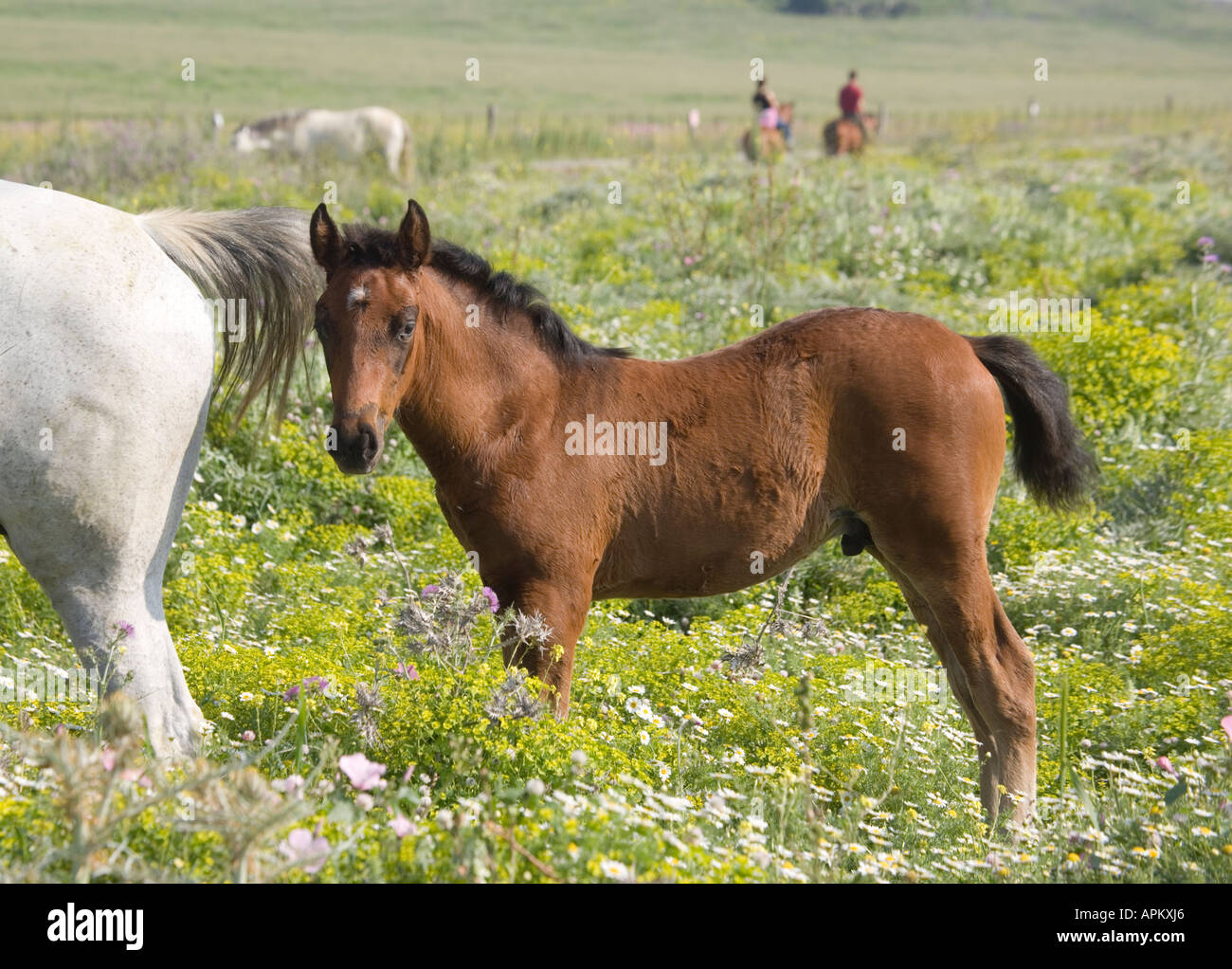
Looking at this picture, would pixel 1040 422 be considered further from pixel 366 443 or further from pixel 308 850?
pixel 308 850

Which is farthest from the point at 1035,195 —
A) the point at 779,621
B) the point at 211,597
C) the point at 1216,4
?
the point at 1216,4

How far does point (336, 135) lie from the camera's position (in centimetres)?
2381

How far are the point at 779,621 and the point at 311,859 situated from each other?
3.21 m

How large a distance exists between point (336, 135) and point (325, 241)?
21319 millimetres

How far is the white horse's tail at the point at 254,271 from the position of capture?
403cm

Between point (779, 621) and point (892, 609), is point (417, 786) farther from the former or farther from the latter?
point (892, 609)

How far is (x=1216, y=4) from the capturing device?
11500cm

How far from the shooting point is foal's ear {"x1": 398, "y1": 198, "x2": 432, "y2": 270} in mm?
3803

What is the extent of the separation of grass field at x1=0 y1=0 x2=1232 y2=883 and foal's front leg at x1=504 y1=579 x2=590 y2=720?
6.5 inches

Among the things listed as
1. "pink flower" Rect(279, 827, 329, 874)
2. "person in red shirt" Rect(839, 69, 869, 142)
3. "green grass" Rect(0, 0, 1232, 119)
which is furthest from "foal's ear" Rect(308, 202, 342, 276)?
"green grass" Rect(0, 0, 1232, 119)

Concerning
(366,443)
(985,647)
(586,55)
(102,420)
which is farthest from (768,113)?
(586,55)

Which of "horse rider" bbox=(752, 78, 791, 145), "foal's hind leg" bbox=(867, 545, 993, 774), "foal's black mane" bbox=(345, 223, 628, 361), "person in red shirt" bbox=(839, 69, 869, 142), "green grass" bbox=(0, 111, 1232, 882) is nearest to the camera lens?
"green grass" bbox=(0, 111, 1232, 882)

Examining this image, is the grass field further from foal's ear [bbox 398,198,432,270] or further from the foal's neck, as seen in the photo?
foal's ear [bbox 398,198,432,270]

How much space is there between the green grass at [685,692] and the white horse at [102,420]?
11.6 inches
